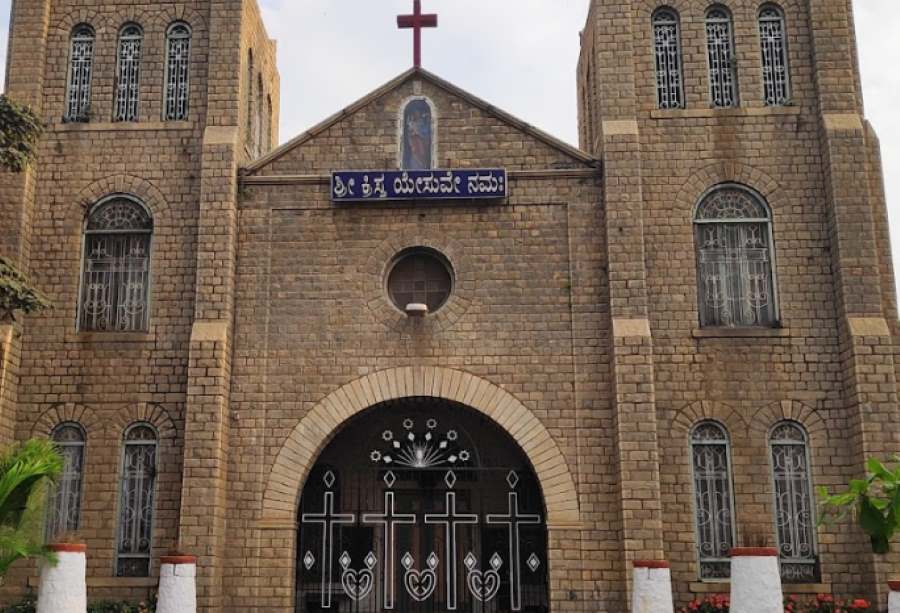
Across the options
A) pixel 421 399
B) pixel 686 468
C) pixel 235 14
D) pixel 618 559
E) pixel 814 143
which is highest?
pixel 235 14

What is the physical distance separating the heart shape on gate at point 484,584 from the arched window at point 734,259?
497 centimetres

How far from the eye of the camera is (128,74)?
1705 cm

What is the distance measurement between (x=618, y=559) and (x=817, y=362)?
4.12 m

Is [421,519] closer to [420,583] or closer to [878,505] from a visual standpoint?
[420,583]

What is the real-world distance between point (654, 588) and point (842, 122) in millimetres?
7730

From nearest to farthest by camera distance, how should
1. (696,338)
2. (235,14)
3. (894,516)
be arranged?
1. (894,516)
2. (696,338)
3. (235,14)

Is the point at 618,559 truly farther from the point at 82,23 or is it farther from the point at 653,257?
the point at 82,23

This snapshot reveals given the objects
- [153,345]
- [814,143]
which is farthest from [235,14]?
[814,143]

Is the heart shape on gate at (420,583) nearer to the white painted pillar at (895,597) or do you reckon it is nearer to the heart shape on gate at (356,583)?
the heart shape on gate at (356,583)

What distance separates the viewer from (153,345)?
1581 centimetres

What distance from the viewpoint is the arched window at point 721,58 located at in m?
16.8

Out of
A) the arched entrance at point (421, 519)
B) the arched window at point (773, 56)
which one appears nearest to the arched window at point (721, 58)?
the arched window at point (773, 56)

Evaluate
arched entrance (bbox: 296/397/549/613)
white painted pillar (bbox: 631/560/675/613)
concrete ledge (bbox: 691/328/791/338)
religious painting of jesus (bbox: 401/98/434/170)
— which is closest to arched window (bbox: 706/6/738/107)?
concrete ledge (bbox: 691/328/791/338)

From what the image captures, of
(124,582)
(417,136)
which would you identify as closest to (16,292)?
(124,582)
